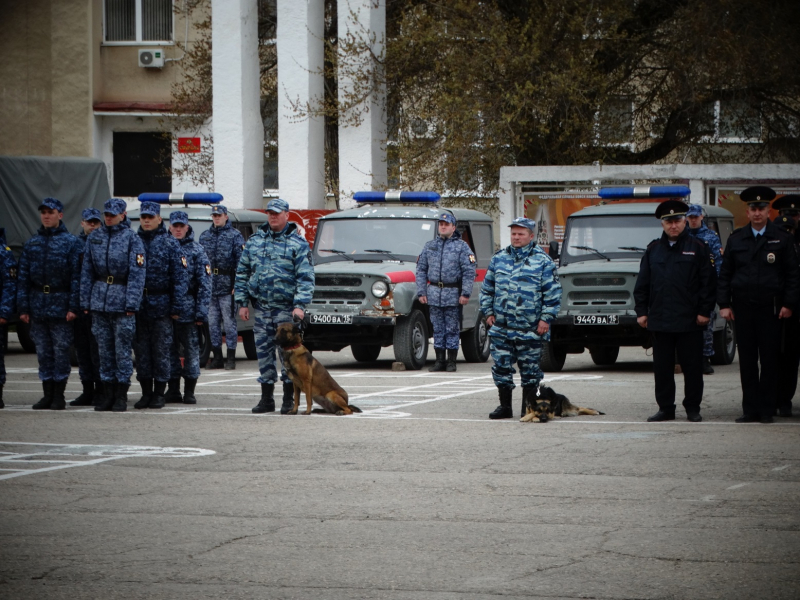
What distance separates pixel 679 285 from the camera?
39.3ft

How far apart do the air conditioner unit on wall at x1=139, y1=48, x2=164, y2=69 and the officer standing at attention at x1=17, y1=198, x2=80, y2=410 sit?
21800 millimetres

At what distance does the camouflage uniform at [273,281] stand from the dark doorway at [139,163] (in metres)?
22.8

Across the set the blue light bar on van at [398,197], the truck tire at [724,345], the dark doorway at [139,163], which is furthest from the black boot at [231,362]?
the dark doorway at [139,163]

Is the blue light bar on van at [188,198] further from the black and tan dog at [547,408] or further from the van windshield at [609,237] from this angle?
the black and tan dog at [547,408]

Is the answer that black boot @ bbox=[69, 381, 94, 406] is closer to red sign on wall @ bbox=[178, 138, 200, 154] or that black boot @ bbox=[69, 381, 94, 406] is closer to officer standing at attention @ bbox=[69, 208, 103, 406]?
officer standing at attention @ bbox=[69, 208, 103, 406]

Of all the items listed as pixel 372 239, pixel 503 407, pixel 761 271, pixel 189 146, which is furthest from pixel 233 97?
pixel 761 271

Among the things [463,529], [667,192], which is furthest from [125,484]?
[667,192]

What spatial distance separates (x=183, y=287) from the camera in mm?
13516

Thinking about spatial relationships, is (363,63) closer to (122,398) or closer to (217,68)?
(217,68)

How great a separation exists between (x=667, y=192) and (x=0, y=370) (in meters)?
10.2

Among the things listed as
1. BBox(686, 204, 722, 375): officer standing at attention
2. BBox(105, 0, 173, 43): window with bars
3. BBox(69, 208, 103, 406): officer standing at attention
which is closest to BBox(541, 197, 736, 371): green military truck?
BBox(686, 204, 722, 375): officer standing at attention

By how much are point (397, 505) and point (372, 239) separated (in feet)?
37.8

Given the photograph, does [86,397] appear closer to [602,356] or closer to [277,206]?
[277,206]

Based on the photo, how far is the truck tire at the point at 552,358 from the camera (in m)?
17.6
